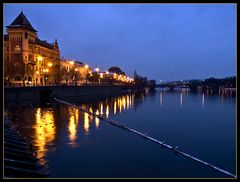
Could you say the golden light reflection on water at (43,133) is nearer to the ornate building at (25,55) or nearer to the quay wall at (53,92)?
the quay wall at (53,92)

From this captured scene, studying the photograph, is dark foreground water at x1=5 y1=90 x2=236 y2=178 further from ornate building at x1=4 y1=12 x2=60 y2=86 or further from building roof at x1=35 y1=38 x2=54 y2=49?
building roof at x1=35 y1=38 x2=54 y2=49

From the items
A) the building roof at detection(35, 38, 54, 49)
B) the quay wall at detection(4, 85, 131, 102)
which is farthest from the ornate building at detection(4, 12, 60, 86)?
the quay wall at detection(4, 85, 131, 102)

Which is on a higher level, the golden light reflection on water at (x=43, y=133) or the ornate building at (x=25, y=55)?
the ornate building at (x=25, y=55)

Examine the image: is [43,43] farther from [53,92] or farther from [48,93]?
[48,93]

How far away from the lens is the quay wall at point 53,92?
66062 millimetres

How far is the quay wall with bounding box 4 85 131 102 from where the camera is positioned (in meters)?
66.1

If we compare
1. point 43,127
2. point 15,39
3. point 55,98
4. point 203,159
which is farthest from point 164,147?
point 15,39

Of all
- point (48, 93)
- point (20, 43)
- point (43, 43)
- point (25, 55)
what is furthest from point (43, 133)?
point (43, 43)

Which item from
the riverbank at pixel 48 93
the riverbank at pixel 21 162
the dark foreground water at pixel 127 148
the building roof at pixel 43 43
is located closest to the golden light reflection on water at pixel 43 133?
the dark foreground water at pixel 127 148

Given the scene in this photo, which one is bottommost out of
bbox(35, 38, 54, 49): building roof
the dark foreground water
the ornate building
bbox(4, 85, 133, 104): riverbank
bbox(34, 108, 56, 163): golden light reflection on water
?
the dark foreground water

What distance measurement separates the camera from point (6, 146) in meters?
26.1

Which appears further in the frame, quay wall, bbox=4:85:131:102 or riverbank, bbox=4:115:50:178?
quay wall, bbox=4:85:131:102

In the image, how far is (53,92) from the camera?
279 ft

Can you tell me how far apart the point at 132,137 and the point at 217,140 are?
8.08 meters
